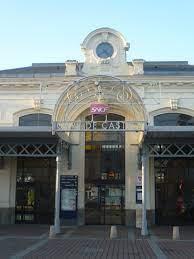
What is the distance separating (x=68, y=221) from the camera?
26000 millimetres

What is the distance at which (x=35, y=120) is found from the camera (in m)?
27.2

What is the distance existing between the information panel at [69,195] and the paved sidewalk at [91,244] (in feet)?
5.98

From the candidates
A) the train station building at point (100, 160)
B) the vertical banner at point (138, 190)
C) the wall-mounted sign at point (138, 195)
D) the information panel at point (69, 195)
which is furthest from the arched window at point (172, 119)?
the information panel at point (69, 195)

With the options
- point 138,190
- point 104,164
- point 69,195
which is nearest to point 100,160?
point 104,164

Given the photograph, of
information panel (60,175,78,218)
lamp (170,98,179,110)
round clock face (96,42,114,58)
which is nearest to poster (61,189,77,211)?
information panel (60,175,78,218)

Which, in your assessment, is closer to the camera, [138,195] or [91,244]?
[91,244]

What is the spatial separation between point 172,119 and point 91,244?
11.1 meters

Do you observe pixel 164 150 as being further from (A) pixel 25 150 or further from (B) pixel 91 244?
(B) pixel 91 244

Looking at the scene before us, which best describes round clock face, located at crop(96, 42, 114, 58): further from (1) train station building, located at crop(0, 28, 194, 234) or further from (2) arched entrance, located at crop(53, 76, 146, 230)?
(2) arched entrance, located at crop(53, 76, 146, 230)

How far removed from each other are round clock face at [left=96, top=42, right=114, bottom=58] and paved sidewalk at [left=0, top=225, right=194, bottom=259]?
973 cm

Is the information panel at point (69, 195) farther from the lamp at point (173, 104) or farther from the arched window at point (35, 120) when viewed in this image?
the lamp at point (173, 104)

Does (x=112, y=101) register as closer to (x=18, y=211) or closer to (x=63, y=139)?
(x=63, y=139)

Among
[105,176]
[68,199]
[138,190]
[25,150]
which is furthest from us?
[105,176]

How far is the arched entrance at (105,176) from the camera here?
26.4m
